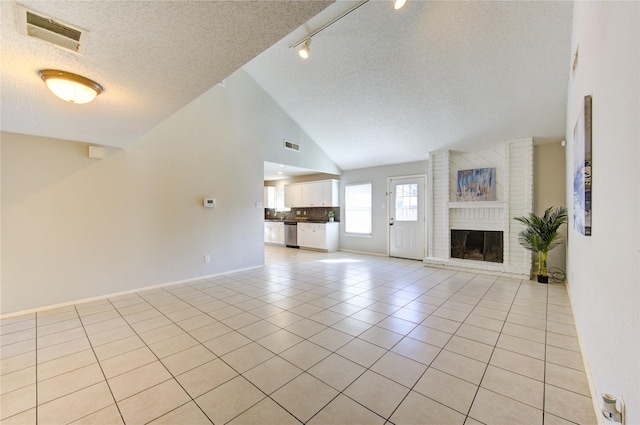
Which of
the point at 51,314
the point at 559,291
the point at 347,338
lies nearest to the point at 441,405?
the point at 347,338

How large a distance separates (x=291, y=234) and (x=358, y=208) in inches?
100

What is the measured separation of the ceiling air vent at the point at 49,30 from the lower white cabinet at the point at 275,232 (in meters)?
7.76

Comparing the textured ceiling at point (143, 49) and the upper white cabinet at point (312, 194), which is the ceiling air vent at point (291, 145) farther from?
the textured ceiling at point (143, 49)

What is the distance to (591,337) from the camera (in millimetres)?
1903

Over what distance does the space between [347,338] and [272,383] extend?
0.90 metres

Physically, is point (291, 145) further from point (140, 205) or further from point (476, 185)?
point (476, 185)

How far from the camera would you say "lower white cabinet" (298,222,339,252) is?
25.9 ft

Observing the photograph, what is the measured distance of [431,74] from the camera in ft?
13.2

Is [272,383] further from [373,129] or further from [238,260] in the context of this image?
[373,129]

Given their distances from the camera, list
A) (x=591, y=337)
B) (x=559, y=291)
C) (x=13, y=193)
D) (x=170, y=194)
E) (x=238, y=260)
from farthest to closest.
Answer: (x=238, y=260) < (x=170, y=194) < (x=559, y=291) < (x=13, y=193) < (x=591, y=337)

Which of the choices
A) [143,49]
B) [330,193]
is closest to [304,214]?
[330,193]

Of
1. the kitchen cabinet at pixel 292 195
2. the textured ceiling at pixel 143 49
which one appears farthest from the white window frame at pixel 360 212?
the textured ceiling at pixel 143 49

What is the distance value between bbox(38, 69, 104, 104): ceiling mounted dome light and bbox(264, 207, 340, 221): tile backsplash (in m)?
6.75

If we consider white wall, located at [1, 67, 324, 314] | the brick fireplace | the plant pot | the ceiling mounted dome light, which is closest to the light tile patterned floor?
white wall, located at [1, 67, 324, 314]
